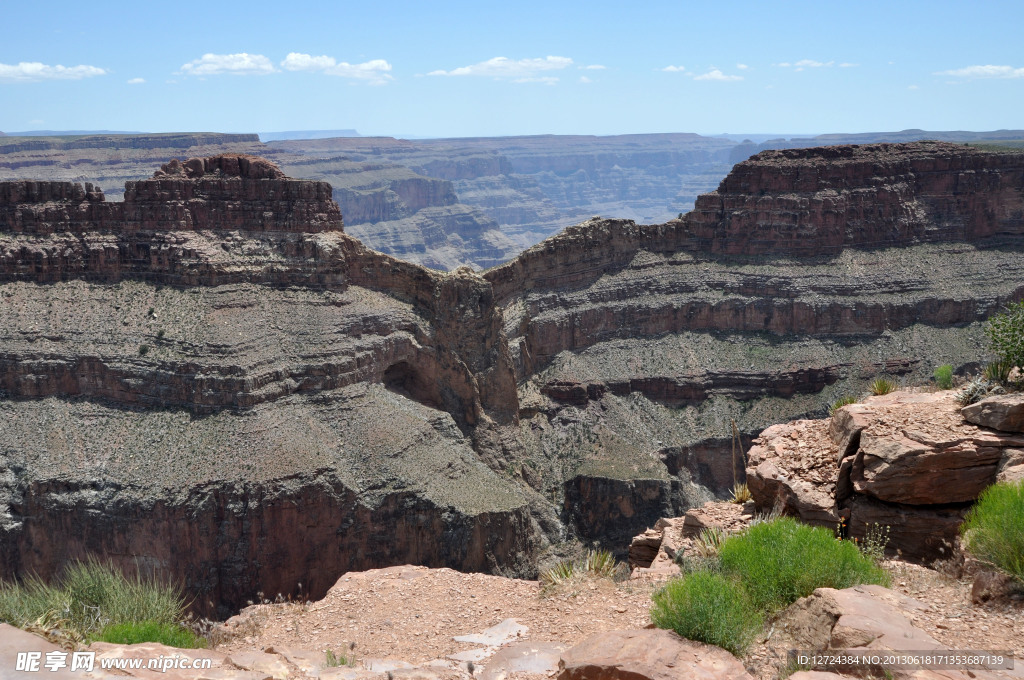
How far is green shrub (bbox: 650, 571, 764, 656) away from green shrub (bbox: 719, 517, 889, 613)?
0.95 meters

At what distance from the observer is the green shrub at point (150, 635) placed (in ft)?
51.2

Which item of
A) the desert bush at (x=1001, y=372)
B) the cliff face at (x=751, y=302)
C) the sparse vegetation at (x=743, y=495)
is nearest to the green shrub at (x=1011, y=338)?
the desert bush at (x=1001, y=372)

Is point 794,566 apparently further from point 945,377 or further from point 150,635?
point 150,635

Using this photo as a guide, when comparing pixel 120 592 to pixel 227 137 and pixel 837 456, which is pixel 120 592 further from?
pixel 227 137

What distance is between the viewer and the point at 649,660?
518 inches

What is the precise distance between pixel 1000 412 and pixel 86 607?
19327 mm

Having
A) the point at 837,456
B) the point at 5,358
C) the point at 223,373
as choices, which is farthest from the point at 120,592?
the point at 5,358

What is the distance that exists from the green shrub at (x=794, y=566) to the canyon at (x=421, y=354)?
19362mm

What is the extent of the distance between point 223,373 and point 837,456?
34935 mm

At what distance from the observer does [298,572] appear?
42656 mm

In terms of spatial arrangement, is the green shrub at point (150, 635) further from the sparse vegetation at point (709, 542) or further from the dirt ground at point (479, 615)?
the sparse vegetation at point (709, 542)

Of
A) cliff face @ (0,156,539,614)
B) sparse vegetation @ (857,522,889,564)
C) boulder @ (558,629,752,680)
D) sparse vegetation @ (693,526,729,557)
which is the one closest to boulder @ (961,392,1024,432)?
sparse vegetation @ (857,522,889,564)

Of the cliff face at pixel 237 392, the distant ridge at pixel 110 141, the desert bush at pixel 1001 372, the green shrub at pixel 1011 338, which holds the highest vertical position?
the distant ridge at pixel 110 141

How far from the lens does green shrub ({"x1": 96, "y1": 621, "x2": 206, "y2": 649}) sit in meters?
15.6
